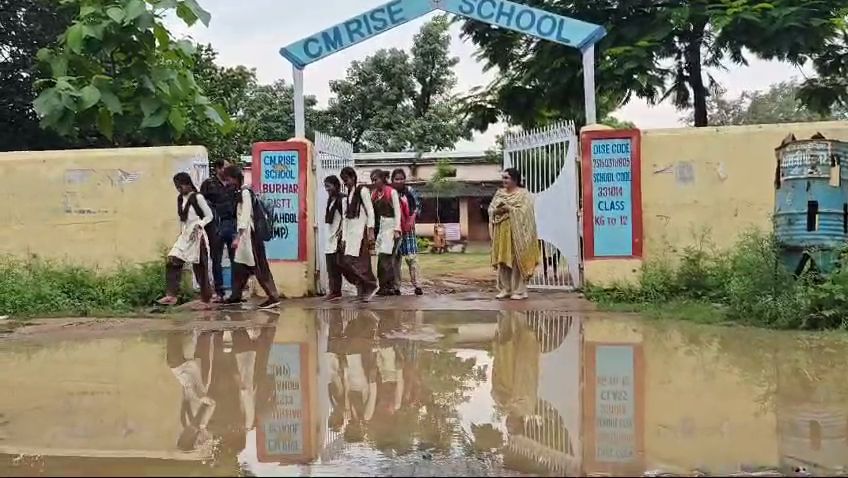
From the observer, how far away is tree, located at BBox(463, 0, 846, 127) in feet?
42.0

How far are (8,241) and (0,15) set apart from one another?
26.9 ft

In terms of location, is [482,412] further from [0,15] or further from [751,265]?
[0,15]

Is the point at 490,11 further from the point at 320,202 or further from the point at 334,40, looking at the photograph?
the point at 320,202

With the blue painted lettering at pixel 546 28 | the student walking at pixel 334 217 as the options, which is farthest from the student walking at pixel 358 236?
the blue painted lettering at pixel 546 28

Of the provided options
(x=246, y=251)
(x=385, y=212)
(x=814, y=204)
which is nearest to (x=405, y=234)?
(x=385, y=212)

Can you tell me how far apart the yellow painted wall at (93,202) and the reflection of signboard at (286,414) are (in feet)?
14.3

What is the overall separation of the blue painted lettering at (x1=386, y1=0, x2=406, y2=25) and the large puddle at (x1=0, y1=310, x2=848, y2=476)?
14.2 ft

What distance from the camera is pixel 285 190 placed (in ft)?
35.2

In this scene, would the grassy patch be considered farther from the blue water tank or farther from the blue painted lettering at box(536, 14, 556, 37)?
the blue painted lettering at box(536, 14, 556, 37)

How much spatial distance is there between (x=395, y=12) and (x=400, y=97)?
81.1 feet

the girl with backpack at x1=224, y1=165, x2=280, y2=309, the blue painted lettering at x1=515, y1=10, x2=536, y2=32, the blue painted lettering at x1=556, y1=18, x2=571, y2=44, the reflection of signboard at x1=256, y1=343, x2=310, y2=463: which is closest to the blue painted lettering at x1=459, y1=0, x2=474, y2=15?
the blue painted lettering at x1=515, y1=10, x2=536, y2=32

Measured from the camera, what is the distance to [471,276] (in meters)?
13.9

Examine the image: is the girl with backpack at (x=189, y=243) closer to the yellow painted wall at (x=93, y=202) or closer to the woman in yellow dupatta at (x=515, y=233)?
the yellow painted wall at (x=93, y=202)

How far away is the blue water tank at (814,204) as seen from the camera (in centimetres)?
→ 794
